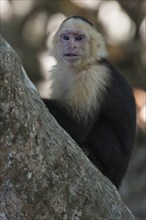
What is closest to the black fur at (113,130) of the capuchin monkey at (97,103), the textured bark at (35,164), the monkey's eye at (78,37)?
the capuchin monkey at (97,103)

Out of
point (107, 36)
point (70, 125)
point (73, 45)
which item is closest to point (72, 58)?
point (73, 45)

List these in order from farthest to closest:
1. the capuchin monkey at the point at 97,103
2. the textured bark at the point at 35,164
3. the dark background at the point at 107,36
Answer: the dark background at the point at 107,36 → the capuchin monkey at the point at 97,103 → the textured bark at the point at 35,164

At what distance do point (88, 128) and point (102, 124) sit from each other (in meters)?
0.26

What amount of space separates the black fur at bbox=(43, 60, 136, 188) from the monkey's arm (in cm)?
3

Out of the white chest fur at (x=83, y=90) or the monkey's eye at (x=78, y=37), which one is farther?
the monkey's eye at (x=78, y=37)

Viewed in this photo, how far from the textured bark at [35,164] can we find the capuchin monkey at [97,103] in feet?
3.68

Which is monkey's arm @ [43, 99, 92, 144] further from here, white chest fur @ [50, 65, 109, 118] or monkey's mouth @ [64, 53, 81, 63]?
monkey's mouth @ [64, 53, 81, 63]

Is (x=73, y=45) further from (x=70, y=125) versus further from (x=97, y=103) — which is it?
(x=70, y=125)

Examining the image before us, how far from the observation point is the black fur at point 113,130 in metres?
4.49

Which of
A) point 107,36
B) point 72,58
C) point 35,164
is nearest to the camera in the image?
point 35,164

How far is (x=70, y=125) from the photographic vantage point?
14.1 ft

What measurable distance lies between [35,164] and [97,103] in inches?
61.7

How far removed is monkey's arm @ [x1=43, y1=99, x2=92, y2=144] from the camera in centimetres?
423

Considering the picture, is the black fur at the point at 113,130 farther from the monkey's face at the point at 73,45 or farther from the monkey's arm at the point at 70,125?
the monkey's face at the point at 73,45
